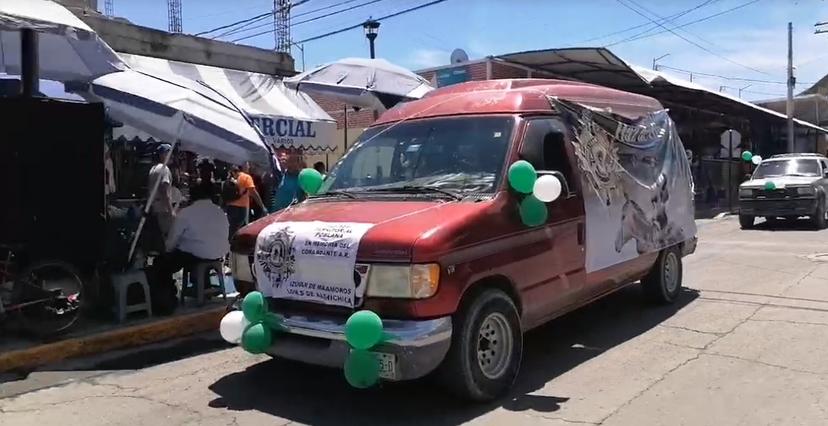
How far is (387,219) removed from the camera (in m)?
4.88

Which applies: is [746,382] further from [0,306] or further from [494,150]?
[0,306]

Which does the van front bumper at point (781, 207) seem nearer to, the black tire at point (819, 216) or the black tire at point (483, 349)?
the black tire at point (819, 216)

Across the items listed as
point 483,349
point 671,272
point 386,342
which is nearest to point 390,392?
point 483,349

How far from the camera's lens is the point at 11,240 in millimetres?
6883

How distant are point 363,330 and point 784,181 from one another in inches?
653

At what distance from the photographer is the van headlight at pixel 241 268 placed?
17.9 ft

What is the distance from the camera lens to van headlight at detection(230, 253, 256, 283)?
17.9 feet

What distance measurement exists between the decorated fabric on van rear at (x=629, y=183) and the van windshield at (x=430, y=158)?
3.11ft

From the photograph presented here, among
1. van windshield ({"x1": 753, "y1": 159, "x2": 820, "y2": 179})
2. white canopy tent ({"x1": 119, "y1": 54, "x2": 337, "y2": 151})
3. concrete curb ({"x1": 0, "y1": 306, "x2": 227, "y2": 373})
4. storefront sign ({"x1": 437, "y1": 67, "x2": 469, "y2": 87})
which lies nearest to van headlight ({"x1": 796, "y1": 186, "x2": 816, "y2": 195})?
van windshield ({"x1": 753, "y1": 159, "x2": 820, "y2": 179})

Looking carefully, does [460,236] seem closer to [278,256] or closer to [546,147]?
[278,256]

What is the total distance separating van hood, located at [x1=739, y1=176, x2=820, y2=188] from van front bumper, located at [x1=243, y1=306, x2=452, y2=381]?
15.9 m

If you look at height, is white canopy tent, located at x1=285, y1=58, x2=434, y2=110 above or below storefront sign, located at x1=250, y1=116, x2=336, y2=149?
above

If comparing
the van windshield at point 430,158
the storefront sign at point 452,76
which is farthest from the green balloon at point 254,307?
the storefront sign at point 452,76

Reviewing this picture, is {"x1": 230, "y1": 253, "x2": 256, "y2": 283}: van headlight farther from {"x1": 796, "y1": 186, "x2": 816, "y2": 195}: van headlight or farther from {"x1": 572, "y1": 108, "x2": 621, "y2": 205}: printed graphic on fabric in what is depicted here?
{"x1": 796, "y1": 186, "x2": 816, "y2": 195}: van headlight
